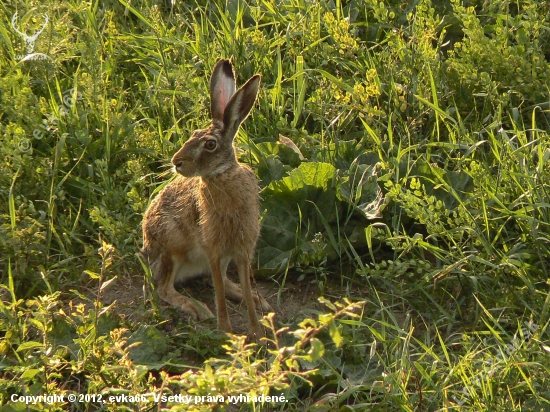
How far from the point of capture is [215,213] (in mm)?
5039

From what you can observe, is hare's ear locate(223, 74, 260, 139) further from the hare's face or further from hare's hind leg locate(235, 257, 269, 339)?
hare's hind leg locate(235, 257, 269, 339)

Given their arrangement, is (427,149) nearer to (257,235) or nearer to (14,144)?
(257,235)

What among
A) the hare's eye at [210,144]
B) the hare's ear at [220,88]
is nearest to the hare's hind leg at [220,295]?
the hare's eye at [210,144]

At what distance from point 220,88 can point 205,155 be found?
15.4 inches

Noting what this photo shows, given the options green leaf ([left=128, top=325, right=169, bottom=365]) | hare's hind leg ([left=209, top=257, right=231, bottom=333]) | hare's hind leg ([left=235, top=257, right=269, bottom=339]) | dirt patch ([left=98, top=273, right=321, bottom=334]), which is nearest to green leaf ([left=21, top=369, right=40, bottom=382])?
green leaf ([left=128, top=325, right=169, bottom=365])

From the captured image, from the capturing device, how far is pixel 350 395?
4.33m

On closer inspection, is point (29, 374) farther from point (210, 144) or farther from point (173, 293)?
point (210, 144)

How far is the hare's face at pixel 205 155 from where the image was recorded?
4.90 m

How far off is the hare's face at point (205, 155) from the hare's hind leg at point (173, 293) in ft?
2.12

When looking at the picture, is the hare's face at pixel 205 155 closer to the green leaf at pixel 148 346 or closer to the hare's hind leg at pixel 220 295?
the hare's hind leg at pixel 220 295

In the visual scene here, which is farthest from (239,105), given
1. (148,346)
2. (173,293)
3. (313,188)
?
(148,346)

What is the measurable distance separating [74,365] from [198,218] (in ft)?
4.07

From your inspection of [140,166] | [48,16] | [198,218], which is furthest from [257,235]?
[48,16]

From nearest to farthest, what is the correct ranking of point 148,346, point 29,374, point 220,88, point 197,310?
point 29,374, point 148,346, point 220,88, point 197,310
